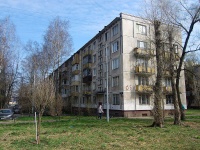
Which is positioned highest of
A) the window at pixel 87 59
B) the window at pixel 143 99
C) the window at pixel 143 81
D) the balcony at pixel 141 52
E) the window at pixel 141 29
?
the window at pixel 141 29

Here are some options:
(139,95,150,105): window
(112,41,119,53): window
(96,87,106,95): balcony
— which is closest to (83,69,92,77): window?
(96,87,106,95): balcony

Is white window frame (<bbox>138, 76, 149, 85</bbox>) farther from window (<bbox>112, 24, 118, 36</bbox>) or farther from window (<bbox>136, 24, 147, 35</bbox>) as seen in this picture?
window (<bbox>112, 24, 118, 36</bbox>)

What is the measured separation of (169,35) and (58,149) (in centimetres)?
1506

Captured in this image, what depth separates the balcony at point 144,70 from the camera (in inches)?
1236

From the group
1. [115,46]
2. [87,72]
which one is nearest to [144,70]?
[115,46]

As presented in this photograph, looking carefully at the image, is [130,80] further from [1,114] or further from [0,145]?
[0,145]

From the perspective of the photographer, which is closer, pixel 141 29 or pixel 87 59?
pixel 141 29

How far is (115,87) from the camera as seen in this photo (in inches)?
1309

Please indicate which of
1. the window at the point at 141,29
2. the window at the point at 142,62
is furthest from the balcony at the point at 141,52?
the window at the point at 141,29

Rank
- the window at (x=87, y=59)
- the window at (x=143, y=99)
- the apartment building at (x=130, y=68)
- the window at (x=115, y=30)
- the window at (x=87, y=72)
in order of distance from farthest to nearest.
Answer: the window at (x=87, y=59) → the window at (x=87, y=72) → the window at (x=115, y=30) → the window at (x=143, y=99) → the apartment building at (x=130, y=68)

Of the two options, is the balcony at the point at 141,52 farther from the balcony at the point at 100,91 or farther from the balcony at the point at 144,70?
the balcony at the point at 100,91

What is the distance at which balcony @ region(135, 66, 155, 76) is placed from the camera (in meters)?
31.4

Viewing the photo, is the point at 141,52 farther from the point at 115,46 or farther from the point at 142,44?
the point at 115,46

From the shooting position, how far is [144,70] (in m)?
31.7
